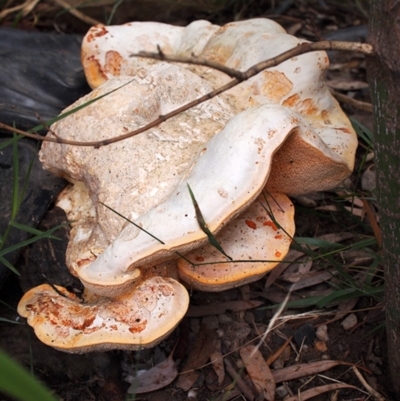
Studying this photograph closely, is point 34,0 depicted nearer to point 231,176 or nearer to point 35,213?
point 35,213

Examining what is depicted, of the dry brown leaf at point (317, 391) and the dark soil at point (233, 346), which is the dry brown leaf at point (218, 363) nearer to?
the dark soil at point (233, 346)

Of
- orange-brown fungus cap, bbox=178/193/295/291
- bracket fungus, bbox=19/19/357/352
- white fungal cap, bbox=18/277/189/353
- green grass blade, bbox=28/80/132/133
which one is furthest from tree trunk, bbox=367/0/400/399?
green grass blade, bbox=28/80/132/133

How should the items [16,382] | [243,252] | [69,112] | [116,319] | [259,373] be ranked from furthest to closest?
[259,373] → [243,252] → [69,112] → [116,319] → [16,382]

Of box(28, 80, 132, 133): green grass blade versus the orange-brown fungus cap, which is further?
the orange-brown fungus cap

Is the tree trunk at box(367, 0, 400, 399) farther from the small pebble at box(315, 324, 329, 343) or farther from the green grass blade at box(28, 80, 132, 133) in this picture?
the green grass blade at box(28, 80, 132, 133)

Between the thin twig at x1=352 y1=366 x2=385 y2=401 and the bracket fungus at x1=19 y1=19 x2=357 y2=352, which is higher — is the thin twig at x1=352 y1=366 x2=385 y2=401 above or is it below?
below

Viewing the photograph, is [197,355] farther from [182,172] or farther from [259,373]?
[182,172]

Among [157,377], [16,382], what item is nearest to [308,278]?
[157,377]
